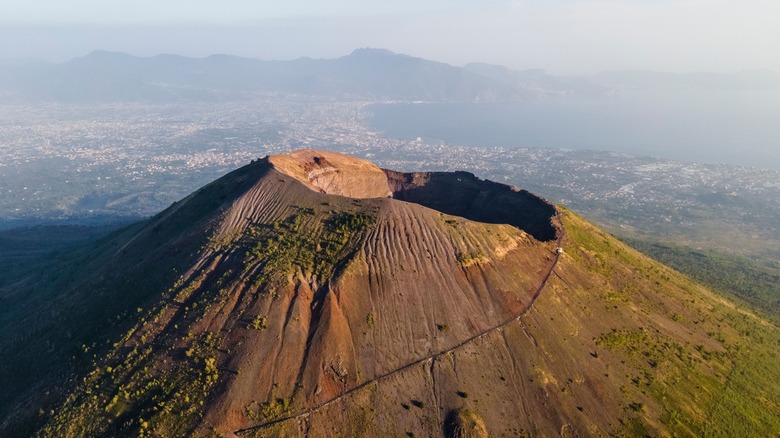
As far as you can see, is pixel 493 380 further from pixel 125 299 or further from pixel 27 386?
pixel 27 386

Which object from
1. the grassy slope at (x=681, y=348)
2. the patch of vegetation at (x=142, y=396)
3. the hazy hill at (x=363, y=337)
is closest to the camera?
the patch of vegetation at (x=142, y=396)

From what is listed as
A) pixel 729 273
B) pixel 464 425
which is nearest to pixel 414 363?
pixel 464 425

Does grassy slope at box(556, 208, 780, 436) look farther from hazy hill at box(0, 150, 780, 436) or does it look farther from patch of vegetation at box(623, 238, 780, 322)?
patch of vegetation at box(623, 238, 780, 322)

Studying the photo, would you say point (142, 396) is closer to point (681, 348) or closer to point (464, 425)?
point (464, 425)

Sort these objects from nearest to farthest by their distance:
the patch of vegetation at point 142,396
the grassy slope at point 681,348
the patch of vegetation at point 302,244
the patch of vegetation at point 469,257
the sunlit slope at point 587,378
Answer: the patch of vegetation at point 142,396 → the sunlit slope at point 587,378 → the grassy slope at point 681,348 → the patch of vegetation at point 302,244 → the patch of vegetation at point 469,257

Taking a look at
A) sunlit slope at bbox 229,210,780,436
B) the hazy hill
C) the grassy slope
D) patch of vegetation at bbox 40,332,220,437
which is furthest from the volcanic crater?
patch of vegetation at bbox 40,332,220,437

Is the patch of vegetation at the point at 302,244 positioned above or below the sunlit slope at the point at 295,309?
above

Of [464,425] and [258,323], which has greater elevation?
[258,323]

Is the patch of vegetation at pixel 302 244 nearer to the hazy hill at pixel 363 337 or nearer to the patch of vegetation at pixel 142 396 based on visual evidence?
the hazy hill at pixel 363 337

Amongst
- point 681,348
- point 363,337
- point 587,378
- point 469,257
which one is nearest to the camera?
point 363,337

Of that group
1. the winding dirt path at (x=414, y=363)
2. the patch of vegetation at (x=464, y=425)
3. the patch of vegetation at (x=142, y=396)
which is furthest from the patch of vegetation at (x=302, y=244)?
the patch of vegetation at (x=464, y=425)
